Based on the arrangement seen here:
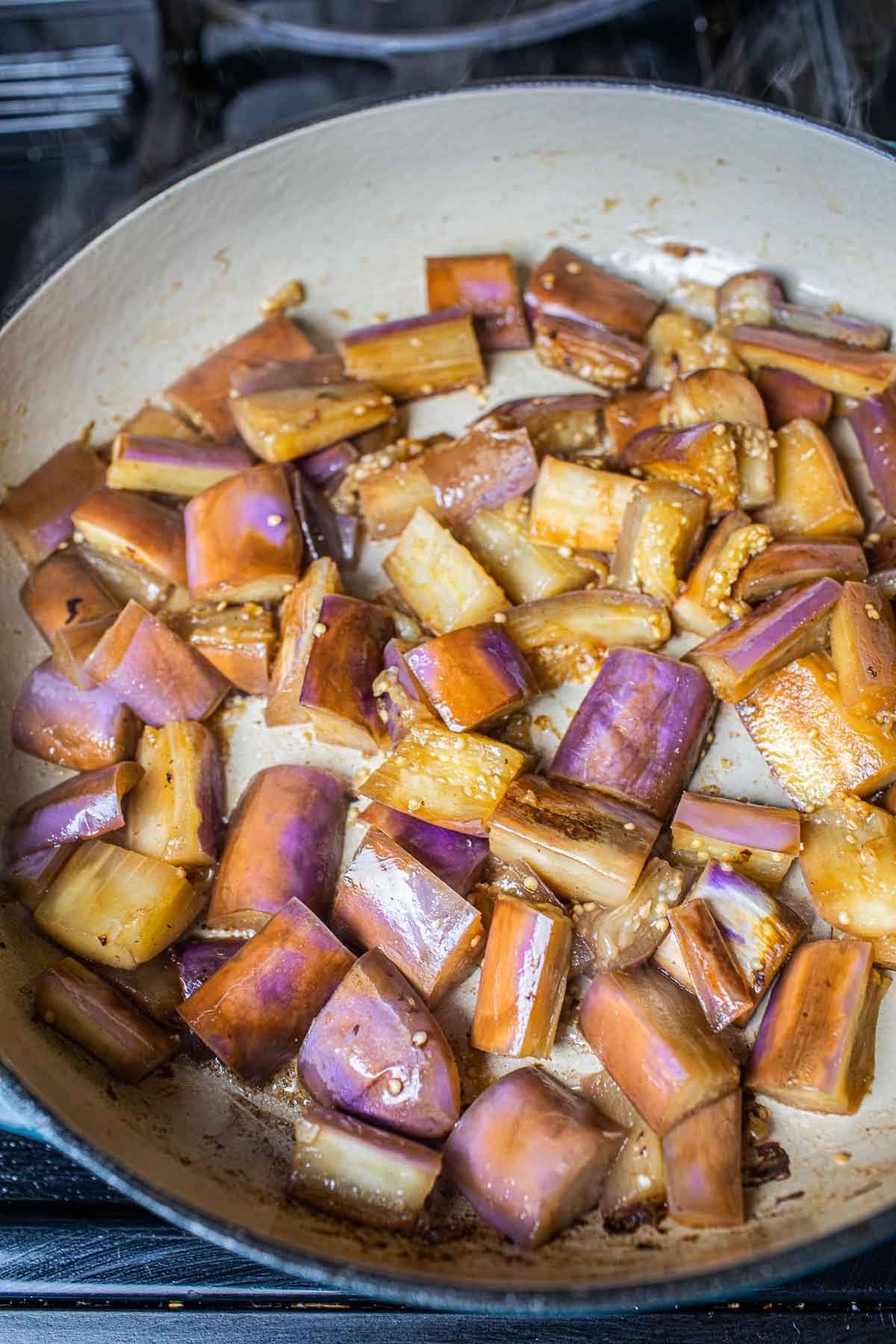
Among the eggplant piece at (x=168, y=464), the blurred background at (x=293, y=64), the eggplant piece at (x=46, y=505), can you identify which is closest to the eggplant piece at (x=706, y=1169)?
the eggplant piece at (x=168, y=464)

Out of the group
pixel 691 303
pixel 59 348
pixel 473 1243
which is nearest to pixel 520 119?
pixel 691 303

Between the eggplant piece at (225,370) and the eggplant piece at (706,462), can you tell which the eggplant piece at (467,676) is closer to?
the eggplant piece at (706,462)

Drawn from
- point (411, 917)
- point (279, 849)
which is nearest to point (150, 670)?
point (279, 849)

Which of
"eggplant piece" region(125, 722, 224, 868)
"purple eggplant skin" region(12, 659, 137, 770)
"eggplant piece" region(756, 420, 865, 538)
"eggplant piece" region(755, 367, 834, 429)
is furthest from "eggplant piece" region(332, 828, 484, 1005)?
"eggplant piece" region(755, 367, 834, 429)

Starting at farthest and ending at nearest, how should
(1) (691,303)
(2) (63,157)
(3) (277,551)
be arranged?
(2) (63,157) → (1) (691,303) → (3) (277,551)

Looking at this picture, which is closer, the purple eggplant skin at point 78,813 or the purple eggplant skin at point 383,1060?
the purple eggplant skin at point 383,1060

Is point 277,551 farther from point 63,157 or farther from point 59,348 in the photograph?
point 63,157
